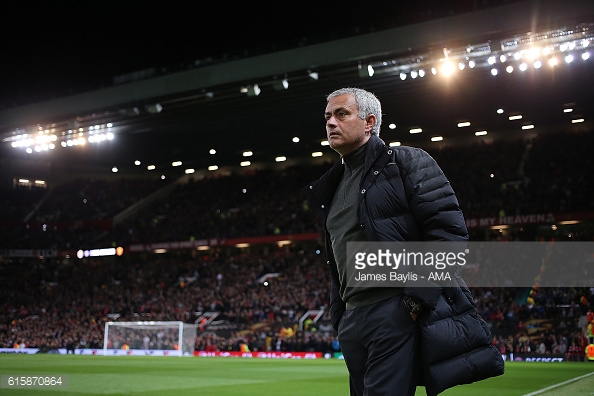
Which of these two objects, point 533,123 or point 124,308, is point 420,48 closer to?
point 533,123

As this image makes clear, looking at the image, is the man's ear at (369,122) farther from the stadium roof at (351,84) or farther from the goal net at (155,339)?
the goal net at (155,339)

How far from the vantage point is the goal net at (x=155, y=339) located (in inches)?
1462

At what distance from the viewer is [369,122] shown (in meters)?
3.82

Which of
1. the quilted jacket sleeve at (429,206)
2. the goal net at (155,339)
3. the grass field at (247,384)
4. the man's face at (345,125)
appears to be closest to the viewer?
the quilted jacket sleeve at (429,206)

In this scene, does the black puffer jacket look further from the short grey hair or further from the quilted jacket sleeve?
the short grey hair

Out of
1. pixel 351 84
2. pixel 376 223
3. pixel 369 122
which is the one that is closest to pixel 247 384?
pixel 369 122

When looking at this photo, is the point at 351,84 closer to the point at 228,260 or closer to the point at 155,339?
the point at 155,339

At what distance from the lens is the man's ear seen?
380 centimetres

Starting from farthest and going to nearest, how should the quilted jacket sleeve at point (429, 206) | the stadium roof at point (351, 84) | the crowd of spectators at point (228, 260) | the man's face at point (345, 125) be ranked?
1. the crowd of spectators at point (228, 260)
2. the stadium roof at point (351, 84)
3. the man's face at point (345, 125)
4. the quilted jacket sleeve at point (429, 206)

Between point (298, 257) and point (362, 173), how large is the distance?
40.2 m

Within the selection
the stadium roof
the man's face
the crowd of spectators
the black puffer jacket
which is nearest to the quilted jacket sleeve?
the black puffer jacket

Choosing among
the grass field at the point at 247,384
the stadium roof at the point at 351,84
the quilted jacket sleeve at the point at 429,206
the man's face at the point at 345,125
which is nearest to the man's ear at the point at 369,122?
the man's face at the point at 345,125

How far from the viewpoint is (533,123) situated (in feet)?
131

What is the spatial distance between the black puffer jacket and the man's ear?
17 cm
